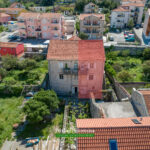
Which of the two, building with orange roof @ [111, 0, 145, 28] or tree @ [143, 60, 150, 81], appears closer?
tree @ [143, 60, 150, 81]

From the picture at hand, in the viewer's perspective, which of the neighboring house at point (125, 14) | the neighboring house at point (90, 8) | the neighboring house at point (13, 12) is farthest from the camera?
the neighboring house at point (13, 12)

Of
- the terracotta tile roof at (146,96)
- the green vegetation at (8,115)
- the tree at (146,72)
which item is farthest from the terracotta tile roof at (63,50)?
the tree at (146,72)

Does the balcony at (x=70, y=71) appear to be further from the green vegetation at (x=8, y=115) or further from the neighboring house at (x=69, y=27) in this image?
the neighboring house at (x=69, y=27)

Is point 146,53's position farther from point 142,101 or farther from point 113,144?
point 113,144

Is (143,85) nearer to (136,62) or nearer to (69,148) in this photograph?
(136,62)

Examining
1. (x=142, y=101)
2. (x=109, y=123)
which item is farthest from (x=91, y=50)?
(x=109, y=123)

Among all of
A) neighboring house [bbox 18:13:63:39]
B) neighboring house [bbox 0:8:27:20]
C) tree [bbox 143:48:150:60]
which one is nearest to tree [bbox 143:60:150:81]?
tree [bbox 143:48:150:60]

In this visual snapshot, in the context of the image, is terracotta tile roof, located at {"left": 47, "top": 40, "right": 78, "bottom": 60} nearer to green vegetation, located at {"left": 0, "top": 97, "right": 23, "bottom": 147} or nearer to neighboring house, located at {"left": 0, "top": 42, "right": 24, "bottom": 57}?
green vegetation, located at {"left": 0, "top": 97, "right": 23, "bottom": 147}

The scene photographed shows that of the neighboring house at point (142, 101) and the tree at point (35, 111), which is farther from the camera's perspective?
the tree at point (35, 111)
